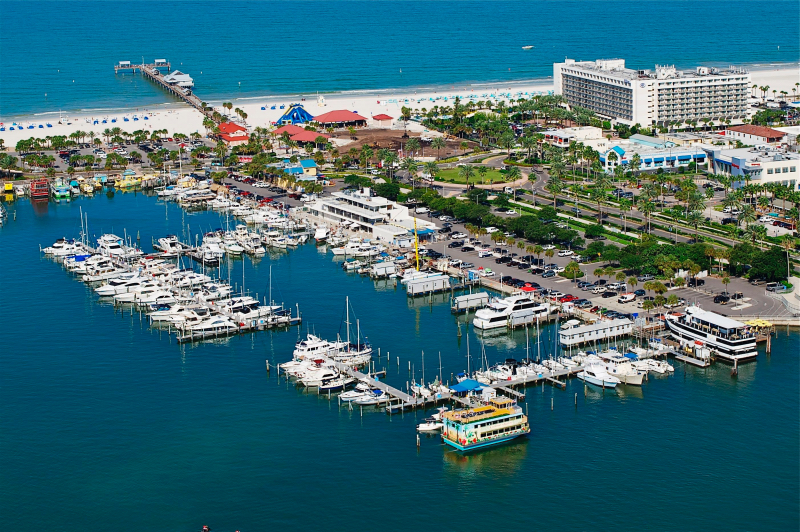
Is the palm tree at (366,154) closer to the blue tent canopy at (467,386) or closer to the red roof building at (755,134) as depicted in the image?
the red roof building at (755,134)

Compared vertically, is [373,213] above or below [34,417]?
above

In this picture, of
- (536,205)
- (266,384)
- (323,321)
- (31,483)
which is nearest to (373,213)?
(536,205)

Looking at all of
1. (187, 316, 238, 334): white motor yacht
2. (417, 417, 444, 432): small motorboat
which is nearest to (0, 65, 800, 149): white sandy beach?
(187, 316, 238, 334): white motor yacht

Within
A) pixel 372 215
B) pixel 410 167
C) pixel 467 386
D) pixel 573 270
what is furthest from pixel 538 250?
pixel 410 167

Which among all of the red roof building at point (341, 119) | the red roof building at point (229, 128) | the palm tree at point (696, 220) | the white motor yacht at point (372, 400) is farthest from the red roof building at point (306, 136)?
the white motor yacht at point (372, 400)

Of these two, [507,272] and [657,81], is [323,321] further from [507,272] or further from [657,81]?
[657,81]

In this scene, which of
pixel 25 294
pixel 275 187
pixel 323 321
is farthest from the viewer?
pixel 275 187
